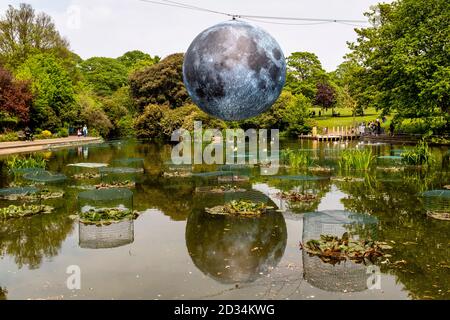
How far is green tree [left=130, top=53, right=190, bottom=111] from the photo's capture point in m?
61.1

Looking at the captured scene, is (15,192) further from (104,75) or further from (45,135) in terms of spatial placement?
(104,75)

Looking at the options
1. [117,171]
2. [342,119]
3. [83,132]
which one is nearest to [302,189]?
[117,171]

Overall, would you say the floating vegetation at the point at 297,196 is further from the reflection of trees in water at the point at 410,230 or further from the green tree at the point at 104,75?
the green tree at the point at 104,75

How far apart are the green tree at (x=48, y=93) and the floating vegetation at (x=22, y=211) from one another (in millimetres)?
40464

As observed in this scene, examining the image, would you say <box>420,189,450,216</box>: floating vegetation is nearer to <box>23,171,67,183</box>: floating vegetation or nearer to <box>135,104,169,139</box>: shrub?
<box>23,171,67,183</box>: floating vegetation

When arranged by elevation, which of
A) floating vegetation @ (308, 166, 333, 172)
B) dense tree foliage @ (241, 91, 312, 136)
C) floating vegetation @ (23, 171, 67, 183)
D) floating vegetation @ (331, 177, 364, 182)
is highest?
dense tree foliage @ (241, 91, 312, 136)

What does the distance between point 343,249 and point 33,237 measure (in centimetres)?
787

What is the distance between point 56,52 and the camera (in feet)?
231

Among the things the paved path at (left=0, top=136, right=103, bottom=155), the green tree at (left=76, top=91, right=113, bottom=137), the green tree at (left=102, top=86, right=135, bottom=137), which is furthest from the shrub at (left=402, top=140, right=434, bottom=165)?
the green tree at (left=102, top=86, right=135, bottom=137)

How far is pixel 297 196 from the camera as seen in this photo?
16.5 meters

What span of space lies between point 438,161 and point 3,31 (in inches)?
2434

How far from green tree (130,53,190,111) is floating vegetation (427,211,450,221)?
160ft

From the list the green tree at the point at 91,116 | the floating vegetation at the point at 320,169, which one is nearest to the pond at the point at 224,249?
the floating vegetation at the point at 320,169

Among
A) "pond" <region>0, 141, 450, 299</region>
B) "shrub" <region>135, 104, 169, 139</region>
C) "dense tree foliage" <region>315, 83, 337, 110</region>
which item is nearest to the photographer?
"pond" <region>0, 141, 450, 299</region>
